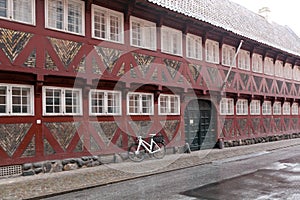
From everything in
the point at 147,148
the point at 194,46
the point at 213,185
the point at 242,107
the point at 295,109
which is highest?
the point at 194,46

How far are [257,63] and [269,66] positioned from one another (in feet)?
5.94

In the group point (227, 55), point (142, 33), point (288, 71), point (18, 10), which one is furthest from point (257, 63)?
point (18, 10)

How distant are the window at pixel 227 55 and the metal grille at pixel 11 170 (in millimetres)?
12073

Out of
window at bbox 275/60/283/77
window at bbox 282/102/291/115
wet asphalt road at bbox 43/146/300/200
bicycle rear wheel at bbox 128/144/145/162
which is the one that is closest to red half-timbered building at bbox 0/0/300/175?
bicycle rear wheel at bbox 128/144/145/162

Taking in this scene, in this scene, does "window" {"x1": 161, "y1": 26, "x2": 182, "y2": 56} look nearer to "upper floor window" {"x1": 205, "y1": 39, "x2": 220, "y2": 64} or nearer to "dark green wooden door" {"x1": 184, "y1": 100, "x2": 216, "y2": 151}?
"upper floor window" {"x1": 205, "y1": 39, "x2": 220, "y2": 64}

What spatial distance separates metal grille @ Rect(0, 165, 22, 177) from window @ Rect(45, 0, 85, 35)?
423cm

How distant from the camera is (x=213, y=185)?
8148 mm

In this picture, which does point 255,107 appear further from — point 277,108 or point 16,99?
point 16,99

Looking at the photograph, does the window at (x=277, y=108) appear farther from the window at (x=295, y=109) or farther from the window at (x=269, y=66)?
the window at (x=295, y=109)

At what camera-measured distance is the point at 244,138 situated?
19.3 meters

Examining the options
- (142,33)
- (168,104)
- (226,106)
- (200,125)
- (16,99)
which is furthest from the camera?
(226,106)

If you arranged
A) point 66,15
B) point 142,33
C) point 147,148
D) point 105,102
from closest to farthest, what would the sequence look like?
1. point 66,15
2. point 105,102
3. point 147,148
4. point 142,33

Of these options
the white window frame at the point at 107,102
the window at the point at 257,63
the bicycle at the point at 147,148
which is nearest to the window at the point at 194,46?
the bicycle at the point at 147,148

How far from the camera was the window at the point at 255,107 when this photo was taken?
20469 mm
